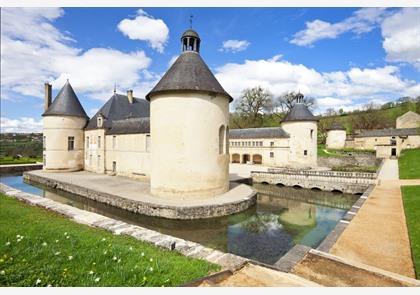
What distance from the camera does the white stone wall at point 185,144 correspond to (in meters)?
11.8

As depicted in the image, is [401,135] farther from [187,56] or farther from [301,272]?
[301,272]

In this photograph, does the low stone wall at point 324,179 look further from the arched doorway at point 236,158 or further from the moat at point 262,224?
the arched doorway at point 236,158

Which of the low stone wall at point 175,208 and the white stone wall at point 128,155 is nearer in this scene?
the low stone wall at point 175,208

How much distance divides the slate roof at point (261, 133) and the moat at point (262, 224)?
1186 cm

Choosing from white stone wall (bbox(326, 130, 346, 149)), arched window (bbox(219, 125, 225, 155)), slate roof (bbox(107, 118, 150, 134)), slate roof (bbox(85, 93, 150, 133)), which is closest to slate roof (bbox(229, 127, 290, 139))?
slate roof (bbox(85, 93, 150, 133))

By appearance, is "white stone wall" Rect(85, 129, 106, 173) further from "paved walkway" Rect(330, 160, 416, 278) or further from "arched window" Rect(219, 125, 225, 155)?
"paved walkway" Rect(330, 160, 416, 278)

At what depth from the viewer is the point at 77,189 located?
15094 mm

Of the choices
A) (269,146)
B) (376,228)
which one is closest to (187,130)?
(376,228)

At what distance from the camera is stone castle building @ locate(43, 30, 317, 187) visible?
39.0ft

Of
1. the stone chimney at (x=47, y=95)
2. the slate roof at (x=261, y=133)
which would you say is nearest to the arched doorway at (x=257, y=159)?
the slate roof at (x=261, y=133)

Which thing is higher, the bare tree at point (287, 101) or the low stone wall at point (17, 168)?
the bare tree at point (287, 101)

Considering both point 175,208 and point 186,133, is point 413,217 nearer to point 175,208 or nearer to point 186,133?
point 175,208

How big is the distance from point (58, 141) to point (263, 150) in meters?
20.5

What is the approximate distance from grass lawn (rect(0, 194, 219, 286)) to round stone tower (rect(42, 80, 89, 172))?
18.8m
